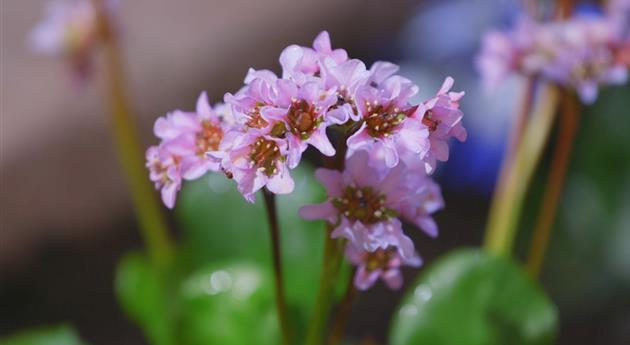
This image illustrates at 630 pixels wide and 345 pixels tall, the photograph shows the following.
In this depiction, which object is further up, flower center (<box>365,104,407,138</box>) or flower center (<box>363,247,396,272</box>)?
flower center (<box>365,104,407,138</box>)

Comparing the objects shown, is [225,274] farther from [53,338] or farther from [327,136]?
[327,136]

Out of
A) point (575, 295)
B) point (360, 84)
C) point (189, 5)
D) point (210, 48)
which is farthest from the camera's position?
point (189, 5)

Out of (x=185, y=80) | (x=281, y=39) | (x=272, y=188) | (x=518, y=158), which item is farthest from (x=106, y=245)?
(x=272, y=188)

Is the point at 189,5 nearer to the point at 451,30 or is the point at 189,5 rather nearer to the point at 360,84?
the point at 451,30

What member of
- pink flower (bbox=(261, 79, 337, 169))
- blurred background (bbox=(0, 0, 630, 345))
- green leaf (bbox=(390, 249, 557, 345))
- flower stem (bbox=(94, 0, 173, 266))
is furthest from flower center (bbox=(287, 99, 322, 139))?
blurred background (bbox=(0, 0, 630, 345))

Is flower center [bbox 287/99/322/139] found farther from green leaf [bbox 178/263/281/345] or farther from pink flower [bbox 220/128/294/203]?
green leaf [bbox 178/263/281/345]
